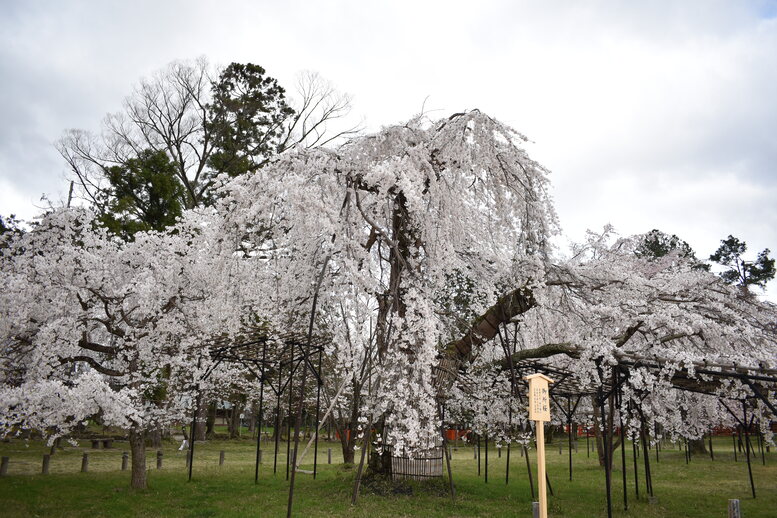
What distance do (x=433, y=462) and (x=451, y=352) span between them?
238 centimetres

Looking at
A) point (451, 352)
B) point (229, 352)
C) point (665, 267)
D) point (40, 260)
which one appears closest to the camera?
point (40, 260)

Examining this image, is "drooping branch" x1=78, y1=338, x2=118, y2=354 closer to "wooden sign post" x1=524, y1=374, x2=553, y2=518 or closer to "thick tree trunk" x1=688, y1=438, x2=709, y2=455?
"wooden sign post" x1=524, y1=374, x2=553, y2=518

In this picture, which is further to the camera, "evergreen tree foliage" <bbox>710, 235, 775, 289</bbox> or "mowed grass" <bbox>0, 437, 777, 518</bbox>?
"evergreen tree foliage" <bbox>710, 235, 775, 289</bbox>

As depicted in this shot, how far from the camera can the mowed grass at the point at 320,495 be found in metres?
9.15

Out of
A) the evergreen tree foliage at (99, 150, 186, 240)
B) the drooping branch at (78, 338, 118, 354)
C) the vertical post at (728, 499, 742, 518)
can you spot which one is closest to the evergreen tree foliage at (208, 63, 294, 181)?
the evergreen tree foliage at (99, 150, 186, 240)

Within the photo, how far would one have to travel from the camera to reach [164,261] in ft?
37.6

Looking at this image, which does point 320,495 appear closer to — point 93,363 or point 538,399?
point 93,363

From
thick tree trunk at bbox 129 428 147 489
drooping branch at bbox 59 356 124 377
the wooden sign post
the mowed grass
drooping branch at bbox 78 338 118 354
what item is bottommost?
the mowed grass

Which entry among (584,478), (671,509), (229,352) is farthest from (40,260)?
(584,478)

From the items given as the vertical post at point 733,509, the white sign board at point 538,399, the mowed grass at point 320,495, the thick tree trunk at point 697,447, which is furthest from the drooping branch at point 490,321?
the thick tree trunk at point 697,447

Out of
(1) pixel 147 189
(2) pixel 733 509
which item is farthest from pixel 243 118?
(2) pixel 733 509

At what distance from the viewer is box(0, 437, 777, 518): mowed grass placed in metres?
9.15

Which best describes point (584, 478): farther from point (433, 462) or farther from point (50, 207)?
point (50, 207)

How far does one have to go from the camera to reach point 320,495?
415 inches
